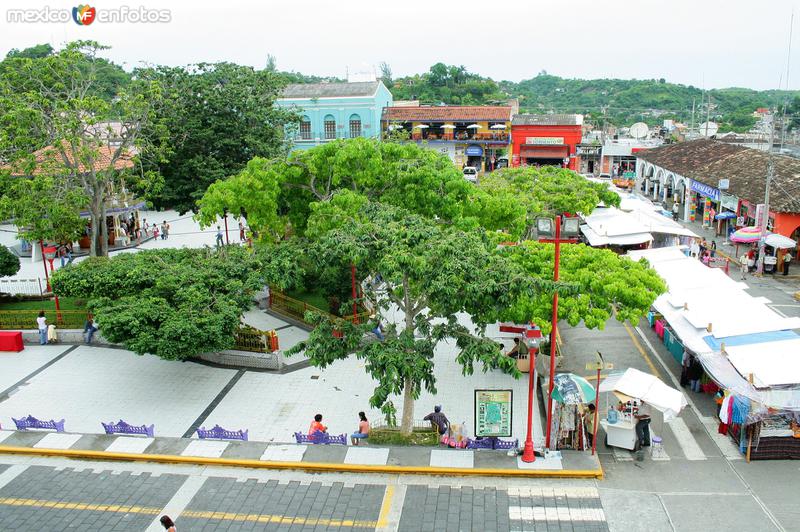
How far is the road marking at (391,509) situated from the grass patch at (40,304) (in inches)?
594

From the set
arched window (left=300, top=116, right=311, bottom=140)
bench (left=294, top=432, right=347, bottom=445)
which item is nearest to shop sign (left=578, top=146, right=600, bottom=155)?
arched window (left=300, top=116, right=311, bottom=140)

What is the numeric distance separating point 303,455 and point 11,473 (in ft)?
20.8

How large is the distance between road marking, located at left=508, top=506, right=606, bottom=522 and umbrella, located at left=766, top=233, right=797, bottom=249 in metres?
19.4

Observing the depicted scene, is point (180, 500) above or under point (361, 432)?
under

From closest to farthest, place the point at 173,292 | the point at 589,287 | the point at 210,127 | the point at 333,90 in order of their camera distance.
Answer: the point at 589,287, the point at 173,292, the point at 210,127, the point at 333,90

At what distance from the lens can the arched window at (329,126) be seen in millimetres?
56719

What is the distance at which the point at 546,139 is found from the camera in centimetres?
5819

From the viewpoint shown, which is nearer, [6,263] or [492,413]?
[492,413]

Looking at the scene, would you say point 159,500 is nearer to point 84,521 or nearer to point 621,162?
point 84,521

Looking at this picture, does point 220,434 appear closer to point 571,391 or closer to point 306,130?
point 571,391

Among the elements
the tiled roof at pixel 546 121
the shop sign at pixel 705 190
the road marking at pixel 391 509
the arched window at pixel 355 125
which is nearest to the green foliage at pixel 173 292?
the road marking at pixel 391 509

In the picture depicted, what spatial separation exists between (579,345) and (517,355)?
3.14m

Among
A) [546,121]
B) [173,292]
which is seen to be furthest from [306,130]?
[173,292]

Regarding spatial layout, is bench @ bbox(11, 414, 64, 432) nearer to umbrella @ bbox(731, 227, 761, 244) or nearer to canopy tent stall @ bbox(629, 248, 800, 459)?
canopy tent stall @ bbox(629, 248, 800, 459)
